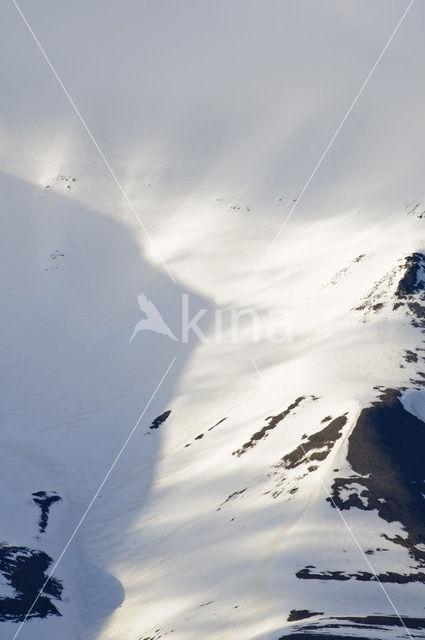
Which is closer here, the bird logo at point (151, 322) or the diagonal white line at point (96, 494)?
the diagonal white line at point (96, 494)

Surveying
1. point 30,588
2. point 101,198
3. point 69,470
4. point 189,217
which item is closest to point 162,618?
point 30,588

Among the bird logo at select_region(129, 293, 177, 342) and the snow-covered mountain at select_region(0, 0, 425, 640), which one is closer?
the snow-covered mountain at select_region(0, 0, 425, 640)

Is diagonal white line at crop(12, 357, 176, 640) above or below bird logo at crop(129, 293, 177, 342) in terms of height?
below

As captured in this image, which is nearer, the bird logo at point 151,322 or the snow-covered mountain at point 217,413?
the snow-covered mountain at point 217,413

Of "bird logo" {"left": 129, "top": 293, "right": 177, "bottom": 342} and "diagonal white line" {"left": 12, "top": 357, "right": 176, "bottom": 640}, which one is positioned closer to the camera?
"diagonal white line" {"left": 12, "top": 357, "right": 176, "bottom": 640}

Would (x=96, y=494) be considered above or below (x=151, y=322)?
below

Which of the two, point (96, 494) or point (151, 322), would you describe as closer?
point (96, 494)

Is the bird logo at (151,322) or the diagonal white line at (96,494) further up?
the bird logo at (151,322)

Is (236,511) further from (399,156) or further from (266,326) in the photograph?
(399,156)
